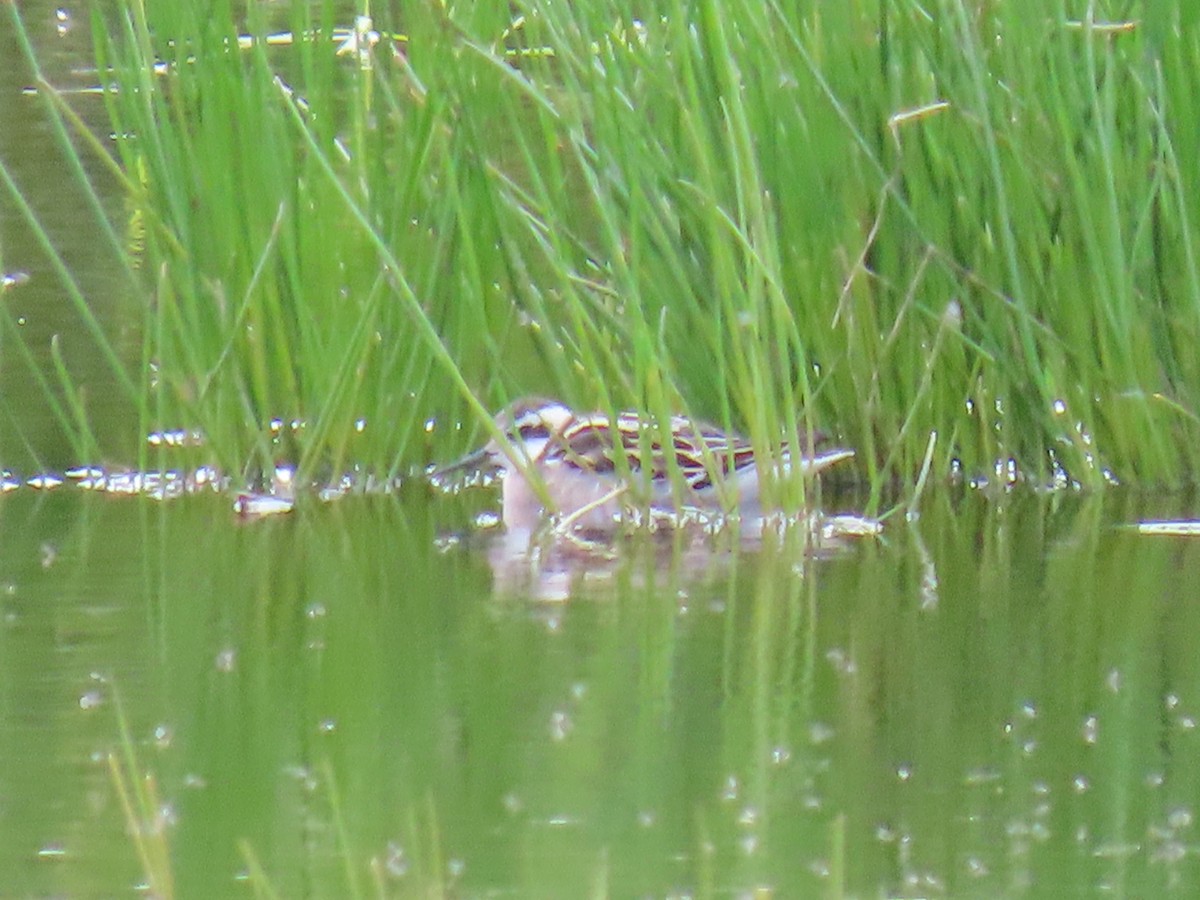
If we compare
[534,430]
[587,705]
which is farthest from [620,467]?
[587,705]

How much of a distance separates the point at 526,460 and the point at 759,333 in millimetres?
466

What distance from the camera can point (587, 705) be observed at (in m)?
3.30

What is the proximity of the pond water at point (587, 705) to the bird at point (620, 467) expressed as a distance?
0.40 ft

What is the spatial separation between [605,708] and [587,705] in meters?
0.03

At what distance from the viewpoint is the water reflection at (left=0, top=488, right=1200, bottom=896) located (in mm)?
2617

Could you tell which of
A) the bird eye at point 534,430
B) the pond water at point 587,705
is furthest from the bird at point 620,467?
the pond water at point 587,705

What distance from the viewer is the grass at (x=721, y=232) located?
4.45 m

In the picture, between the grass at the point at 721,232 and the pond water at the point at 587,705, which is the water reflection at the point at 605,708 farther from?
the grass at the point at 721,232

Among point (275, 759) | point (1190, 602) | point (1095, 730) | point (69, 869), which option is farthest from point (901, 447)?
point (69, 869)

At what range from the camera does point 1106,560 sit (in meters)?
4.26

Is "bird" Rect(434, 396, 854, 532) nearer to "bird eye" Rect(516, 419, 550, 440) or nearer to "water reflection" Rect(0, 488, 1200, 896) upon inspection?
"bird eye" Rect(516, 419, 550, 440)

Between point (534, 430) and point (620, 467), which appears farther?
point (534, 430)

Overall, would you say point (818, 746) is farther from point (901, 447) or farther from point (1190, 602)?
point (901, 447)

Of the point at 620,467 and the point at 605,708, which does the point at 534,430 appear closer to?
the point at 620,467
